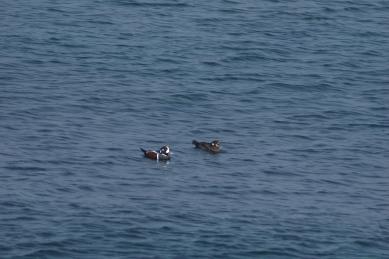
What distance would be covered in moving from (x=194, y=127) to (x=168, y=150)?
16.1ft

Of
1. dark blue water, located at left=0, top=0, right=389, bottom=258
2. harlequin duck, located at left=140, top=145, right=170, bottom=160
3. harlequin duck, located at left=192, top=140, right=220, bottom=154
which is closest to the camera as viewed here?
dark blue water, located at left=0, top=0, right=389, bottom=258

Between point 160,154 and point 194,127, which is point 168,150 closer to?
point 160,154

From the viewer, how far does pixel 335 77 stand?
2425 inches

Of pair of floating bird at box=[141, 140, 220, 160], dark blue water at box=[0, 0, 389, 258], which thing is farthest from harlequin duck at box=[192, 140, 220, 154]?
dark blue water at box=[0, 0, 389, 258]

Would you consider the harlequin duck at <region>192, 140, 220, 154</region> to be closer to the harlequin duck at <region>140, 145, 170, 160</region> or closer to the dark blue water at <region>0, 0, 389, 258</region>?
the dark blue water at <region>0, 0, 389, 258</region>

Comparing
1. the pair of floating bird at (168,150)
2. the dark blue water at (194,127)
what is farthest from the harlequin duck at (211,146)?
the dark blue water at (194,127)

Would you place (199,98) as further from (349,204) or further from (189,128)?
(349,204)

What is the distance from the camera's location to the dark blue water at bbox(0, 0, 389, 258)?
134 feet

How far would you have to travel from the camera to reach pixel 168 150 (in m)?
48.0

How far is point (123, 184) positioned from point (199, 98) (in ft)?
41.5

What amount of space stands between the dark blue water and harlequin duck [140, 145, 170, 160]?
10.1 inches

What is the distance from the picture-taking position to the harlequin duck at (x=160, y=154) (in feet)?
156

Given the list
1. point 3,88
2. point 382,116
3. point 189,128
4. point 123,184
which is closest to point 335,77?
point 382,116

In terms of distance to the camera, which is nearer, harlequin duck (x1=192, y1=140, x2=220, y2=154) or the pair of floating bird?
the pair of floating bird
